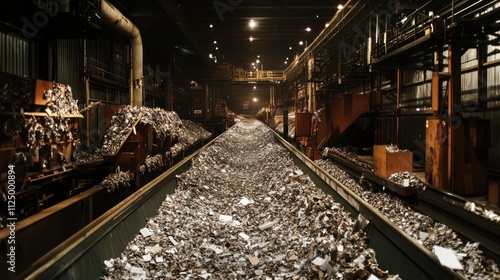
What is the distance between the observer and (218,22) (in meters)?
21.0

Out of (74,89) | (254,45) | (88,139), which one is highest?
(254,45)

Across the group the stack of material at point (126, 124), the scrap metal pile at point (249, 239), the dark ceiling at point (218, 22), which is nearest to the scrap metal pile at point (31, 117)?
the stack of material at point (126, 124)

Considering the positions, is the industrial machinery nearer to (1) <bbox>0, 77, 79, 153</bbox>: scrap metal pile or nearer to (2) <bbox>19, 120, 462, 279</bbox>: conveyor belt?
(1) <bbox>0, 77, 79, 153</bbox>: scrap metal pile

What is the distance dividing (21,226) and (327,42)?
Result: 1630cm

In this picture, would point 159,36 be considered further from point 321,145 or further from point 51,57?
point 321,145

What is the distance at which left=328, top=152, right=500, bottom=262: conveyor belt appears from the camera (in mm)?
3646

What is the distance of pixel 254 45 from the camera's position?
30234 mm

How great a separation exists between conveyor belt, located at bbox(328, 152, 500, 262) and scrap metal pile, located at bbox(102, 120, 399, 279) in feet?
4.43

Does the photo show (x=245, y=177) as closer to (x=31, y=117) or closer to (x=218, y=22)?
(x=31, y=117)

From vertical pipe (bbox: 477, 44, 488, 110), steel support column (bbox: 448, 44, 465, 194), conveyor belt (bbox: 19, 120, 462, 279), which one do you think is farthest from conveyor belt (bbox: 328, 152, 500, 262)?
vertical pipe (bbox: 477, 44, 488, 110)

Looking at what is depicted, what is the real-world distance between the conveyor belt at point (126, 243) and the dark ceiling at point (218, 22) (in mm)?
10143

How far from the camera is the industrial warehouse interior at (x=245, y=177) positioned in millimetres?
3404

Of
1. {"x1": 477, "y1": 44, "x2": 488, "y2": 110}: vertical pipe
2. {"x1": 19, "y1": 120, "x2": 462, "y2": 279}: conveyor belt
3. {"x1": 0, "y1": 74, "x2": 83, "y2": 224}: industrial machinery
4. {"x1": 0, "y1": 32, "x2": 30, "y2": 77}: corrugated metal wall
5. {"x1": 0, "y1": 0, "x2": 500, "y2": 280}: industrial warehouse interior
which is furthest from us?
{"x1": 477, "y1": 44, "x2": 488, "y2": 110}: vertical pipe

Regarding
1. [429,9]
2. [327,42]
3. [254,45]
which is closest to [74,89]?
[429,9]
